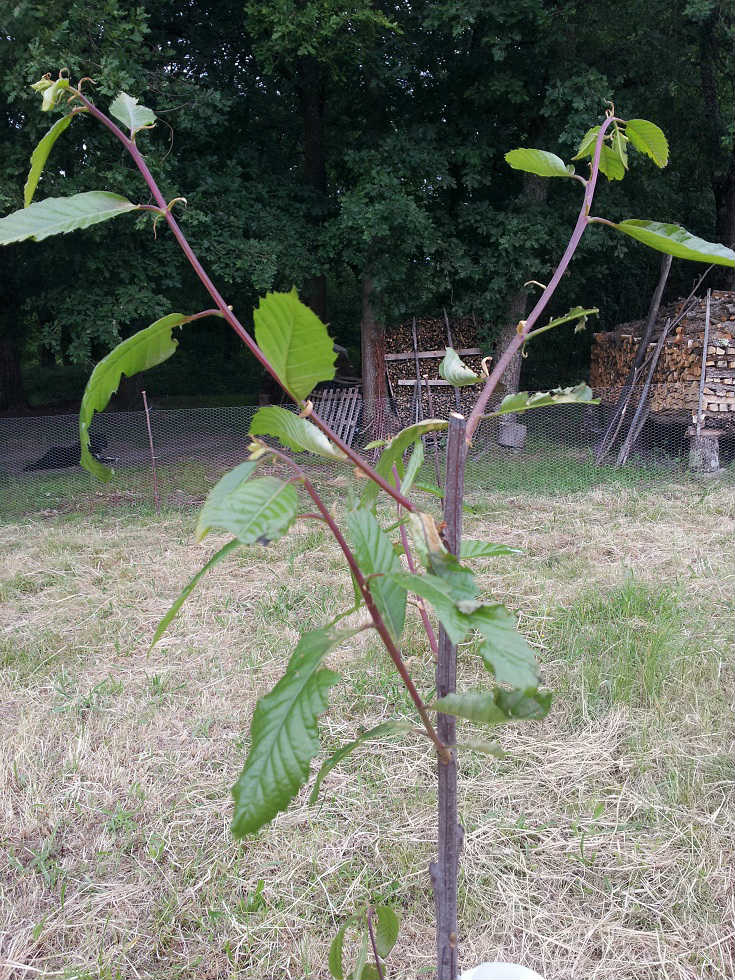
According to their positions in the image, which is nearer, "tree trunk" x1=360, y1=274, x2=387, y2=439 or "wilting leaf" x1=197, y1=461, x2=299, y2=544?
"wilting leaf" x1=197, y1=461, x2=299, y2=544

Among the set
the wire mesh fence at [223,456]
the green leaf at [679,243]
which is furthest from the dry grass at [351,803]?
the wire mesh fence at [223,456]

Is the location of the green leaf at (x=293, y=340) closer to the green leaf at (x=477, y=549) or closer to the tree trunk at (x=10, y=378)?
the green leaf at (x=477, y=549)

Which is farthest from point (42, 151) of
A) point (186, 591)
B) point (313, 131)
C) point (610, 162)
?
point (313, 131)

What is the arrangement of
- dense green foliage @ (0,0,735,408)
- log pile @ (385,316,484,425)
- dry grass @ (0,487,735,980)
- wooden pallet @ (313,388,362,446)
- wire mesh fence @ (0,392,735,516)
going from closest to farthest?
dry grass @ (0,487,735,980), dense green foliage @ (0,0,735,408), wire mesh fence @ (0,392,735,516), wooden pallet @ (313,388,362,446), log pile @ (385,316,484,425)

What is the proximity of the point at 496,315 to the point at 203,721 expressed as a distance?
7386mm

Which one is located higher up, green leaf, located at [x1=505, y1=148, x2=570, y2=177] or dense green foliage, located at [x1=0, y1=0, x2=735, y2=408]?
dense green foliage, located at [x1=0, y1=0, x2=735, y2=408]

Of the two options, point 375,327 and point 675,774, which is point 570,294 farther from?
point 675,774

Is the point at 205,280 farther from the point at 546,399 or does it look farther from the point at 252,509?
the point at 546,399

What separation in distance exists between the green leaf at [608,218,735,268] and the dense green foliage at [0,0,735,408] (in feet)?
22.6

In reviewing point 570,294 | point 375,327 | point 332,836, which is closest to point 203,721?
point 332,836

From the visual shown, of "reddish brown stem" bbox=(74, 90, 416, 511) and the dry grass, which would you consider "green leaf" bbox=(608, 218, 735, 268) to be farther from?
the dry grass

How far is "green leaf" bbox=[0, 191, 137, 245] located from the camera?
21.5 inches

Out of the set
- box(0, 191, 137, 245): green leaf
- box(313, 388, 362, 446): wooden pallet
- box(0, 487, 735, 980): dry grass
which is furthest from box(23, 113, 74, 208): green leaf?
box(313, 388, 362, 446): wooden pallet

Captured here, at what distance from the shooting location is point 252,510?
0.49m
